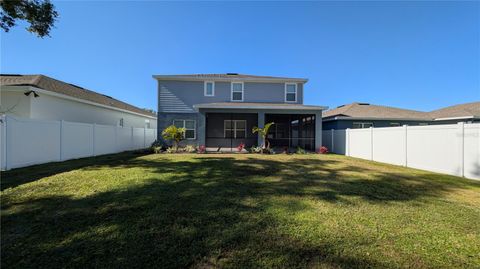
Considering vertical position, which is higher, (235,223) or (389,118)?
(389,118)

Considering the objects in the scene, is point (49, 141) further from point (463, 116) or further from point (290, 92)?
point (463, 116)

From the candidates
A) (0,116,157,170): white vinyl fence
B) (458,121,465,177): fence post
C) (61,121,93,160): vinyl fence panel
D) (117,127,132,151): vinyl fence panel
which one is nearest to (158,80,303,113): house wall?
(117,127,132,151): vinyl fence panel

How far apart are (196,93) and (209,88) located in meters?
1.06

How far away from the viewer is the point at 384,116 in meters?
18.7

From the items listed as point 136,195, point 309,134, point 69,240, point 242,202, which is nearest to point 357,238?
point 242,202

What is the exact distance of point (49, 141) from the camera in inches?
373

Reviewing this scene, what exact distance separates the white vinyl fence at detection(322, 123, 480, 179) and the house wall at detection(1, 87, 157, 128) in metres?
17.3

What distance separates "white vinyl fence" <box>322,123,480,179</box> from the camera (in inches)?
300

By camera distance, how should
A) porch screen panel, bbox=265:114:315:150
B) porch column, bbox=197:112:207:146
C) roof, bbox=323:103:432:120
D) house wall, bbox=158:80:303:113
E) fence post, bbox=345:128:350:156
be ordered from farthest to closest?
porch screen panel, bbox=265:114:315:150, roof, bbox=323:103:432:120, house wall, bbox=158:80:303:113, porch column, bbox=197:112:207:146, fence post, bbox=345:128:350:156

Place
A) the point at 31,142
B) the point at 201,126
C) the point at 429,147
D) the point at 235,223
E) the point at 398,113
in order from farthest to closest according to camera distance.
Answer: the point at 398,113 → the point at 201,126 → the point at 429,147 → the point at 31,142 → the point at 235,223

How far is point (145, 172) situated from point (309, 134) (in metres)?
14.9

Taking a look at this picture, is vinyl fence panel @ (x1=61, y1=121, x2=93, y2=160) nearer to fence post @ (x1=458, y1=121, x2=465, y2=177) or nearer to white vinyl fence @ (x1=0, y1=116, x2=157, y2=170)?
white vinyl fence @ (x1=0, y1=116, x2=157, y2=170)

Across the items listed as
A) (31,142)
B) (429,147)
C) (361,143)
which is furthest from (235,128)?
(31,142)

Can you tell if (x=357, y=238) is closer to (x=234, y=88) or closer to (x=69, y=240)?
(x=69, y=240)
